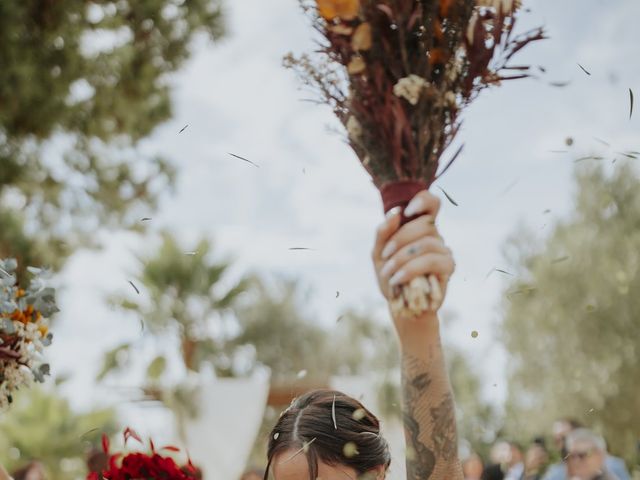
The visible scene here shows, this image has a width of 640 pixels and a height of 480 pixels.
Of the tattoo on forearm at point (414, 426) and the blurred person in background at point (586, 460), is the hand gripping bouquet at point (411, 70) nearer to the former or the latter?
the tattoo on forearm at point (414, 426)

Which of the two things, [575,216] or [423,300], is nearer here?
[423,300]

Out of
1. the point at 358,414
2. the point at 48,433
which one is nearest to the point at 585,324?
the point at 48,433

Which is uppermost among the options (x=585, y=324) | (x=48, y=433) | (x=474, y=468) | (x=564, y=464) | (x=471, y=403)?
(x=564, y=464)

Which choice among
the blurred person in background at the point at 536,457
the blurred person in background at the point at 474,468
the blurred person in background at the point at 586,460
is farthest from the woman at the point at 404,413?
the blurred person in background at the point at 474,468

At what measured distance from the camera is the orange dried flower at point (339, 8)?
1.58 m

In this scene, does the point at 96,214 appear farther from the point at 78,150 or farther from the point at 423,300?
the point at 423,300

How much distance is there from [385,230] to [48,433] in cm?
1490

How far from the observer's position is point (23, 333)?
87.4 inches

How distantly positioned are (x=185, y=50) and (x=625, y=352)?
13.3m

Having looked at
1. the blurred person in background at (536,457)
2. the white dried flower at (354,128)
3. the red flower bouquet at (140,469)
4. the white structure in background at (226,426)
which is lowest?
the white structure in background at (226,426)

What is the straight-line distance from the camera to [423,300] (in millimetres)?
1496

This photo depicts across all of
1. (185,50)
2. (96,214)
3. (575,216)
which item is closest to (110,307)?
(96,214)

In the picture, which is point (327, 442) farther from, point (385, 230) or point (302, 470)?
point (385, 230)

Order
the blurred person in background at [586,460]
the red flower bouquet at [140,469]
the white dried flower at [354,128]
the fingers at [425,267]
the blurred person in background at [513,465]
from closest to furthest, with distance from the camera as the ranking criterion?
the fingers at [425,267] < the white dried flower at [354,128] < the red flower bouquet at [140,469] < the blurred person in background at [586,460] < the blurred person in background at [513,465]
